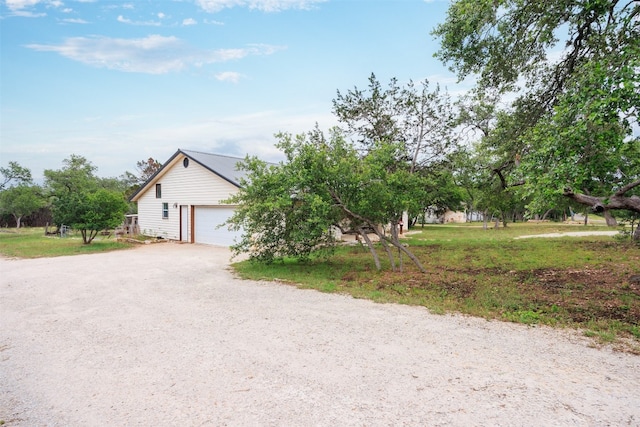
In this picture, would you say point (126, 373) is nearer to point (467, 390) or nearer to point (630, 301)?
point (467, 390)

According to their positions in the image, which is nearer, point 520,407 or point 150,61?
point 520,407

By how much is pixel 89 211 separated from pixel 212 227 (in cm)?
586

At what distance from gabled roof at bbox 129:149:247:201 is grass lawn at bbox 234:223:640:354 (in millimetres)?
6328

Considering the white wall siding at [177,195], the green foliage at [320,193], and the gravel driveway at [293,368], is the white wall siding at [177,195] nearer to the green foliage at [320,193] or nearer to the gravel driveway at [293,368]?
the green foliage at [320,193]

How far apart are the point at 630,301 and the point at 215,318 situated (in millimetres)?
7317

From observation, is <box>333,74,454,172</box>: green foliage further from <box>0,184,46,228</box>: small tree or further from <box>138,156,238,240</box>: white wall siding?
<box>0,184,46,228</box>: small tree

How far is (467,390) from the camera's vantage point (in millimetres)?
3213

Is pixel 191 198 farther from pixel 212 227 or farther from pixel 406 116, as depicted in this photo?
pixel 406 116

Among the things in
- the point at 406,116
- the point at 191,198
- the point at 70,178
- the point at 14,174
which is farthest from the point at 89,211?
the point at 14,174

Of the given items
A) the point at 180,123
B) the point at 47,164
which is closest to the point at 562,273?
the point at 180,123

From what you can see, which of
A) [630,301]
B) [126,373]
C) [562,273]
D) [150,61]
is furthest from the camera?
[150,61]

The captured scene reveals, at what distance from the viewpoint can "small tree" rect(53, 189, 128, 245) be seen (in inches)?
645

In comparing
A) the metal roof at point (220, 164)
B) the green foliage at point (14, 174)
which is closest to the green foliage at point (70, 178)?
the green foliage at point (14, 174)

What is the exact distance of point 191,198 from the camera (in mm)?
18281
